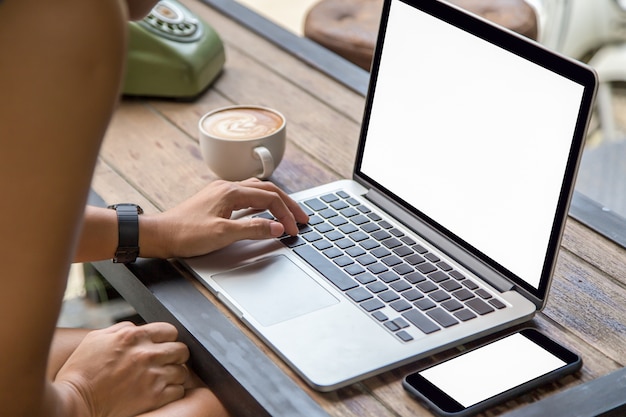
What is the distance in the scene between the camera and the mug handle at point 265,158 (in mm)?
1283

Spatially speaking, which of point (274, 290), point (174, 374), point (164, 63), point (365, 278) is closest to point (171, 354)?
point (174, 374)

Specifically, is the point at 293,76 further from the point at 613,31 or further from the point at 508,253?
the point at 613,31

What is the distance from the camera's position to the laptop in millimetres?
942

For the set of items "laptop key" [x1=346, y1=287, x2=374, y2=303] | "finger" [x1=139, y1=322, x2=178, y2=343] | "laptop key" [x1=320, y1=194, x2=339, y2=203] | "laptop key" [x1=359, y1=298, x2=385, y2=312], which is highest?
"laptop key" [x1=359, y1=298, x2=385, y2=312]

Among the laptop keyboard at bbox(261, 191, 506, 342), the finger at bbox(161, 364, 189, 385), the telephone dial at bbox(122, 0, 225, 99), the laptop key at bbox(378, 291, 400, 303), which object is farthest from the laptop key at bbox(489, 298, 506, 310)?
the telephone dial at bbox(122, 0, 225, 99)

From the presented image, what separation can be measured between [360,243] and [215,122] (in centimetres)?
35

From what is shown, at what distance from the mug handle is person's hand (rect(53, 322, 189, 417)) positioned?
0.34 metres

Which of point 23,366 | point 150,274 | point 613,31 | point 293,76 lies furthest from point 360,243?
point 613,31

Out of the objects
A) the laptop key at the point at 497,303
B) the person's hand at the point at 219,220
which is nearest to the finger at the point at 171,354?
the person's hand at the point at 219,220

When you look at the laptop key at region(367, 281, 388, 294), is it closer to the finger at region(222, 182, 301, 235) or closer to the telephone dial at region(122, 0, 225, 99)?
the finger at region(222, 182, 301, 235)

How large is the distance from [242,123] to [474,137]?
421 millimetres

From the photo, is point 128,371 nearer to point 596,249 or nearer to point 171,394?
point 171,394

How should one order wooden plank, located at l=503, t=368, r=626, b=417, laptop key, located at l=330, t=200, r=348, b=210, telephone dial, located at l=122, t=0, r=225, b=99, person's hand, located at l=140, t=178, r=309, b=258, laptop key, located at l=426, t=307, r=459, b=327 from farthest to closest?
telephone dial, located at l=122, t=0, r=225, b=99 → laptop key, located at l=330, t=200, r=348, b=210 → person's hand, located at l=140, t=178, r=309, b=258 → laptop key, located at l=426, t=307, r=459, b=327 → wooden plank, located at l=503, t=368, r=626, b=417

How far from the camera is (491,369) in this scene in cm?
92
